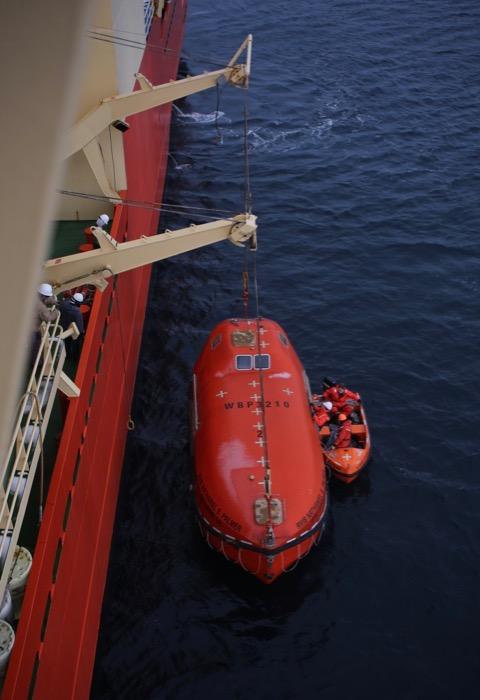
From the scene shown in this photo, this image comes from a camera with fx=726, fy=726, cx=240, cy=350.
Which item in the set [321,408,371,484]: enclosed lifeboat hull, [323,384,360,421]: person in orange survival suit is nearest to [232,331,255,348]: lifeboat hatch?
[323,384,360,421]: person in orange survival suit

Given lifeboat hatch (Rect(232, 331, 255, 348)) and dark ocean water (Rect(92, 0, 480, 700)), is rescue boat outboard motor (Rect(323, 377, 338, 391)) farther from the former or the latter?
lifeboat hatch (Rect(232, 331, 255, 348))

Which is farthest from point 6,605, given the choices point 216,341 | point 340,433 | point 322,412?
point 322,412

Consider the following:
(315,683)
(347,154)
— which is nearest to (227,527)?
(315,683)

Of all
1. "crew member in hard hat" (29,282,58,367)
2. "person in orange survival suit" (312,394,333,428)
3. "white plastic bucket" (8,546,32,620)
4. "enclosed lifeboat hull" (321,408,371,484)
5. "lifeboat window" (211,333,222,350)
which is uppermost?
"lifeboat window" (211,333,222,350)

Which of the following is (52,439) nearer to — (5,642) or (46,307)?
(46,307)

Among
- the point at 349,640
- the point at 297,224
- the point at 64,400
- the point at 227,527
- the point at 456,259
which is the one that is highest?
the point at 297,224

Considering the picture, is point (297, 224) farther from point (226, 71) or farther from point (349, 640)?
point (349, 640)

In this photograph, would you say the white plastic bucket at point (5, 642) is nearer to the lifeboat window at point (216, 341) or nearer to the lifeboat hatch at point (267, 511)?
the lifeboat hatch at point (267, 511)
